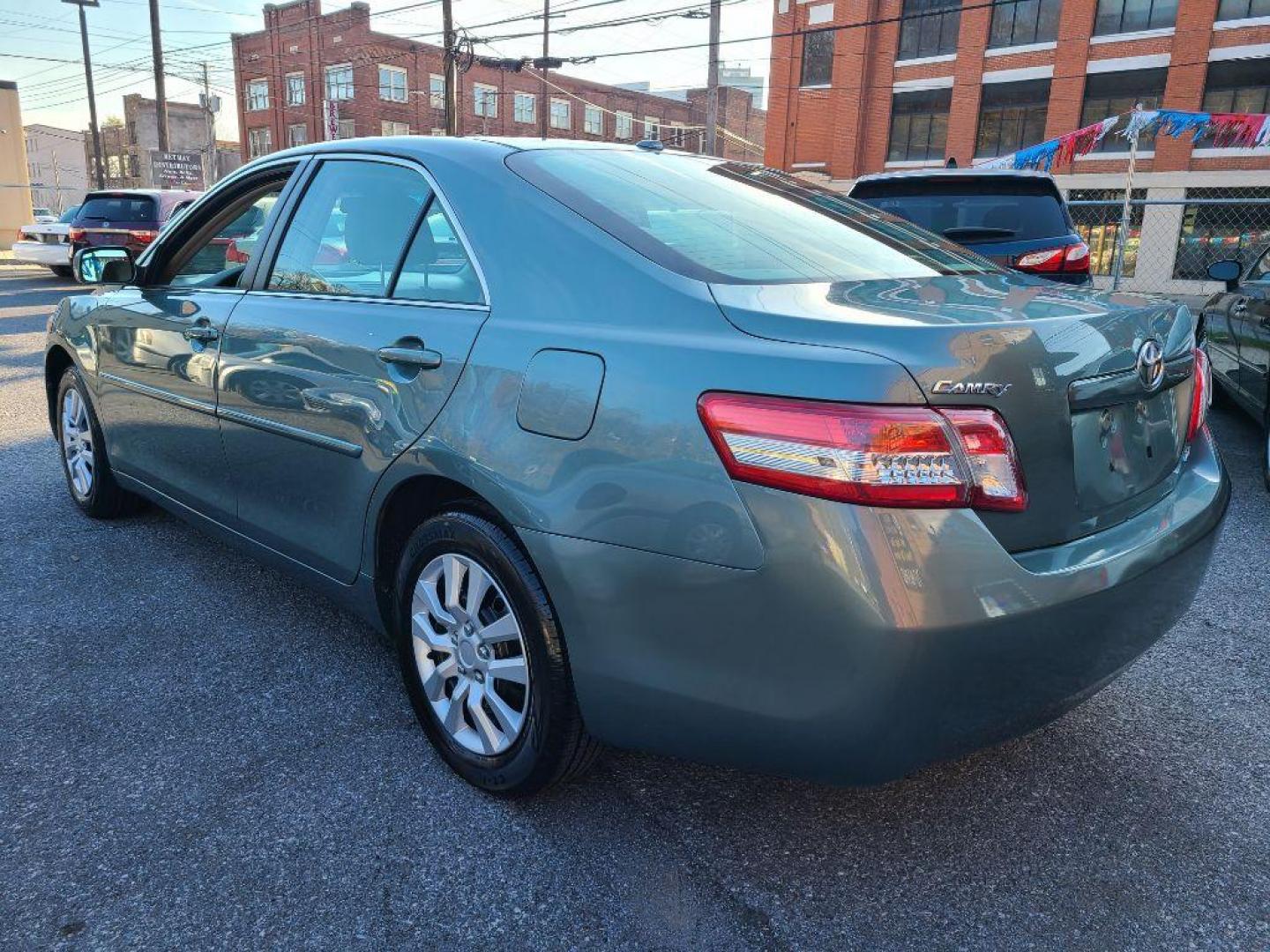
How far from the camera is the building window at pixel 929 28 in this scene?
101 ft

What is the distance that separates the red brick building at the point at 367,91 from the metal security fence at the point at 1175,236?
22219 millimetres

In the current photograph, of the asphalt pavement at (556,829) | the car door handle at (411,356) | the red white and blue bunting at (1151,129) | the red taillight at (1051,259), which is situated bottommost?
the asphalt pavement at (556,829)

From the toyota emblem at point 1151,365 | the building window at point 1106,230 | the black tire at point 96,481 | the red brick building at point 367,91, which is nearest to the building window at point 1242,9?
the building window at point 1106,230

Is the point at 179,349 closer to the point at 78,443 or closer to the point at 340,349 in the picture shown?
the point at 340,349

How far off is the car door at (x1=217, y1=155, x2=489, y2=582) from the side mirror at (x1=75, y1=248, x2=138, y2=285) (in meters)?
1.36

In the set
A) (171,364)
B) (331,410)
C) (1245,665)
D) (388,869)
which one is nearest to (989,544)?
(388,869)

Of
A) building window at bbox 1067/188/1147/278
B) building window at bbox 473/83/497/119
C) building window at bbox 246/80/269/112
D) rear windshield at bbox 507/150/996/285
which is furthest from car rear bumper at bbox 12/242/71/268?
building window at bbox 246/80/269/112

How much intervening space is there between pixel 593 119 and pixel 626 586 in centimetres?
5990

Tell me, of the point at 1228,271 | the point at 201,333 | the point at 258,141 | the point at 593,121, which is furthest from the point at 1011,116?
the point at 258,141

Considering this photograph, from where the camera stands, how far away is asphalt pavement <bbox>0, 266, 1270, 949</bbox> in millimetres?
1977

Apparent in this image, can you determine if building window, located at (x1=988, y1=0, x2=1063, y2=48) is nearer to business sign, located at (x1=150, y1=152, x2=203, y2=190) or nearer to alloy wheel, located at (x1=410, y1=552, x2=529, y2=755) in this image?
business sign, located at (x1=150, y1=152, x2=203, y2=190)

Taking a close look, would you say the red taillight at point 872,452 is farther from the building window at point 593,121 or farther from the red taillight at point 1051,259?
the building window at point 593,121

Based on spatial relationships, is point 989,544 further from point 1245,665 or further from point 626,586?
point 1245,665

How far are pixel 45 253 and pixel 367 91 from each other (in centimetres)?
3286
